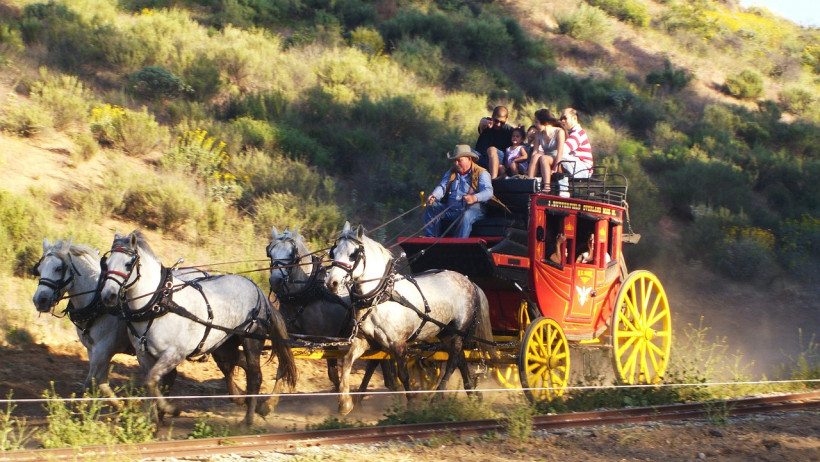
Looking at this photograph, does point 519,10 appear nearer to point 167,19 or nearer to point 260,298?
point 167,19

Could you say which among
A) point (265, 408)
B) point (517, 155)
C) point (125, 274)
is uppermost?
point (517, 155)

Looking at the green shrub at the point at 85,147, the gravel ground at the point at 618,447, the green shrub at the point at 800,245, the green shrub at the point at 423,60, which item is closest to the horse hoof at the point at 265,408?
the gravel ground at the point at 618,447

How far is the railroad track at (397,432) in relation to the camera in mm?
6371

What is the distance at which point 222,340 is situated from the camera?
855 centimetres

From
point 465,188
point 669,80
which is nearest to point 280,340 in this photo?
point 465,188

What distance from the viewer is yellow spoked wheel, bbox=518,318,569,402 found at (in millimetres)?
9461

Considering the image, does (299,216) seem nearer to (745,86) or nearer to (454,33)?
(454,33)

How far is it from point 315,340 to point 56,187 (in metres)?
7.25

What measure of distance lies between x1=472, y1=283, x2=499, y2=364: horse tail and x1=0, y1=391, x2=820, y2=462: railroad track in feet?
5.29

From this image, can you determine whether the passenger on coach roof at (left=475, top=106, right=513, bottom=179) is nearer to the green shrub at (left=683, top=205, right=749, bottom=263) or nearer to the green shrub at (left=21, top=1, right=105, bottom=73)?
the green shrub at (left=683, top=205, right=749, bottom=263)

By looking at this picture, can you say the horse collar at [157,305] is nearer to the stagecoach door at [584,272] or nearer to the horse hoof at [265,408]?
the horse hoof at [265,408]

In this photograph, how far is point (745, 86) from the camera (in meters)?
32.4

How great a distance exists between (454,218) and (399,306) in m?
2.01

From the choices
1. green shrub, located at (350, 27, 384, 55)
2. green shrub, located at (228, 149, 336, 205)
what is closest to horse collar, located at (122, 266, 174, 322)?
green shrub, located at (228, 149, 336, 205)
